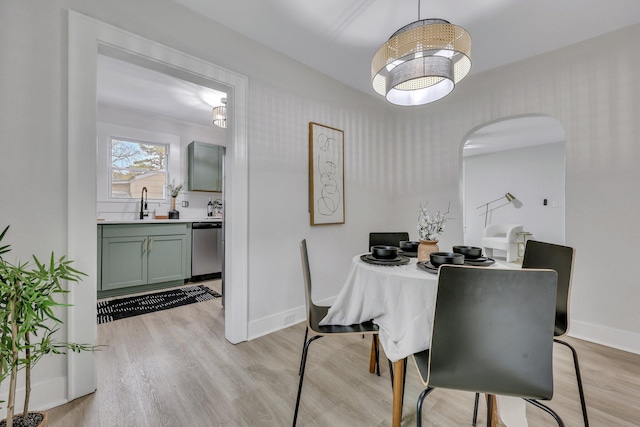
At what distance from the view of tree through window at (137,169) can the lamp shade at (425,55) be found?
386cm

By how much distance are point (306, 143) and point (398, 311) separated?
1.99 m

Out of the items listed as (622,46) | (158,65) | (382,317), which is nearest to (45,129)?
(158,65)

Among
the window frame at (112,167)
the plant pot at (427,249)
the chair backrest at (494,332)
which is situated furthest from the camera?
the window frame at (112,167)

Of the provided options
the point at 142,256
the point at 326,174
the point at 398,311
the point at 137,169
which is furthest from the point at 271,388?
the point at 137,169

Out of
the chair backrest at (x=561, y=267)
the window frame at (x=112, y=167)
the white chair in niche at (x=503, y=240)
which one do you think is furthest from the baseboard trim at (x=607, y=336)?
the window frame at (x=112, y=167)

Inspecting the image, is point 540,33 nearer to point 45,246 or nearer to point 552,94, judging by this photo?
point 552,94

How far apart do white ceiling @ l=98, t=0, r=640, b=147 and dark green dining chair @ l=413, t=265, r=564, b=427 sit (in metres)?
2.06

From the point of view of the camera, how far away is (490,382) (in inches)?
36.0

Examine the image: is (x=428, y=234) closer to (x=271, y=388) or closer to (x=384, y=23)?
(x=271, y=388)

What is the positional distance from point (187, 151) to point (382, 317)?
4302 mm

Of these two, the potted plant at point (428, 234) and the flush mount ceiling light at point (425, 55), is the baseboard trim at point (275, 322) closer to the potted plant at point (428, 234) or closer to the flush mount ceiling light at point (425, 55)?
the potted plant at point (428, 234)

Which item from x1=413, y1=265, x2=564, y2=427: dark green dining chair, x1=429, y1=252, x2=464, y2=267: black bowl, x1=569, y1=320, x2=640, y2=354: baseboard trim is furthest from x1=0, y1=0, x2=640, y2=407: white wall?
x1=413, y1=265, x2=564, y2=427: dark green dining chair

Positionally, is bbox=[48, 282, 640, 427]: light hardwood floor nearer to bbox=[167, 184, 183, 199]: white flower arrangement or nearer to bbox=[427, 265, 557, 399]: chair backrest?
bbox=[427, 265, 557, 399]: chair backrest

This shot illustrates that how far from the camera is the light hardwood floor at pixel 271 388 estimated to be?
1.40 meters
